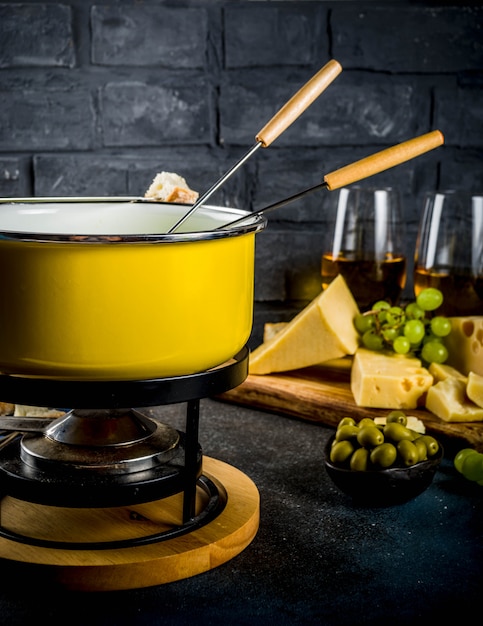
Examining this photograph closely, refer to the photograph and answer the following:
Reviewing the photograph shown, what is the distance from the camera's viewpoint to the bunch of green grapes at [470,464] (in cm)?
113

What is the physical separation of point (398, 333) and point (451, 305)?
171mm

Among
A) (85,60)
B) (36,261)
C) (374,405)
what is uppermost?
(85,60)

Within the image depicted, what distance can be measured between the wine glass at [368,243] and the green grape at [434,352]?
0.18 metres

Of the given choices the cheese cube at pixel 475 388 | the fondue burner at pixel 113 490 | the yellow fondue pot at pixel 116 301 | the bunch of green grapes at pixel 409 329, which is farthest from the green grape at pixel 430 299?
the yellow fondue pot at pixel 116 301

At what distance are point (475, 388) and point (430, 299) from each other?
9.1 inches

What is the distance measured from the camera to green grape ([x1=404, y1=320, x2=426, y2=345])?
142cm

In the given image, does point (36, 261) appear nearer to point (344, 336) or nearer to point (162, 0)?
point (344, 336)

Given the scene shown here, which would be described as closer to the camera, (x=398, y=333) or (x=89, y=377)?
(x=89, y=377)

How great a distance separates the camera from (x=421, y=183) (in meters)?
1.80

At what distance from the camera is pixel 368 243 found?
1571 mm

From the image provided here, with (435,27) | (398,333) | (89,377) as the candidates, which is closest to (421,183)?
(435,27)

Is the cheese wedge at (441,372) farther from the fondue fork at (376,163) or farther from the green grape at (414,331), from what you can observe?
the fondue fork at (376,163)

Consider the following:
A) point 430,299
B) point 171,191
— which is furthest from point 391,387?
point 171,191

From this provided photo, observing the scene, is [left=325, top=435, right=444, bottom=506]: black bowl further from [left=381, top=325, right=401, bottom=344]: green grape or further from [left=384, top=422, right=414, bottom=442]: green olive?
[left=381, top=325, right=401, bottom=344]: green grape
